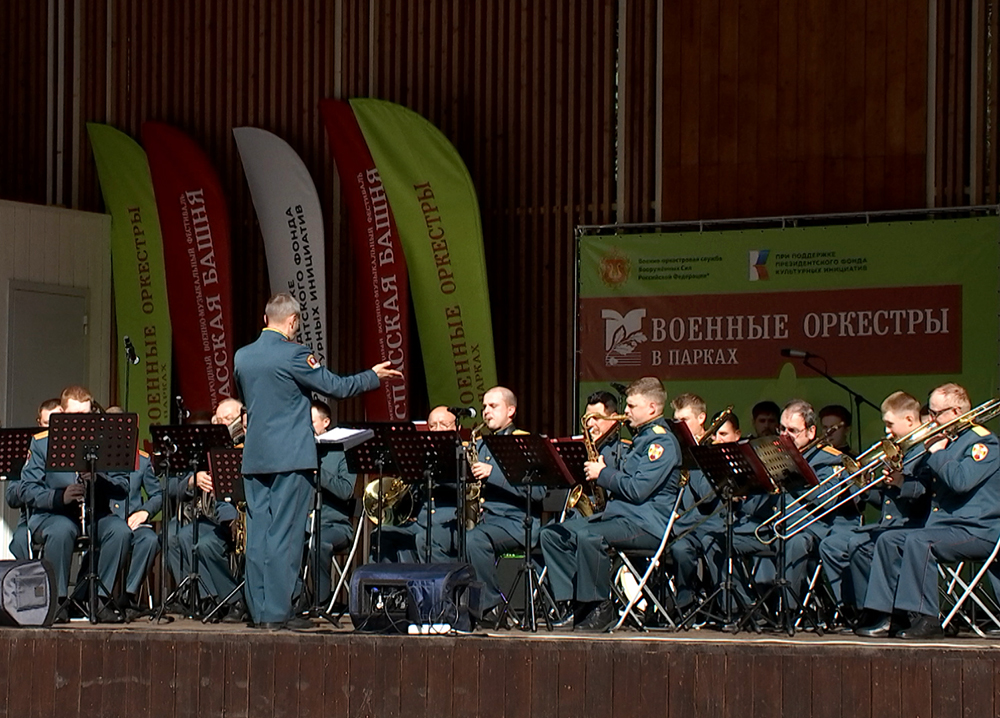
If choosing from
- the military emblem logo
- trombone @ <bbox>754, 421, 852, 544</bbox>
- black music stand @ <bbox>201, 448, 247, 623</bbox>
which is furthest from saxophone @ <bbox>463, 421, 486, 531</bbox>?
the military emblem logo

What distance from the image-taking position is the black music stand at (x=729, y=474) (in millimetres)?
8102

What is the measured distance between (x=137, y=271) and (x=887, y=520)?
6.82m

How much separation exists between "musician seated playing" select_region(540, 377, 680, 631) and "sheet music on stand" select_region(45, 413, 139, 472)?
2263 millimetres

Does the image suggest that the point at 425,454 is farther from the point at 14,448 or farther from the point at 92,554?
the point at 14,448

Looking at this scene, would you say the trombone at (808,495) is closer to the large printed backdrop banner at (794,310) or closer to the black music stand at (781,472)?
the black music stand at (781,472)

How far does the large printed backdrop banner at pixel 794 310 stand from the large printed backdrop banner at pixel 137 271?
3322 millimetres

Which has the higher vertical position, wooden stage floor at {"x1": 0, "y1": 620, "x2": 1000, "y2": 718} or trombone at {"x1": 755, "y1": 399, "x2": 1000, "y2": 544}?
trombone at {"x1": 755, "y1": 399, "x2": 1000, "y2": 544}

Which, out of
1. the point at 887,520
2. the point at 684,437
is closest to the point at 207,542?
the point at 684,437

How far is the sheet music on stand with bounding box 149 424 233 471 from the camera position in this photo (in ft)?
29.6

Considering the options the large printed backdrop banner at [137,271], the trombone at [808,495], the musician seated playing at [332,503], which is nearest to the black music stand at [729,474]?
the trombone at [808,495]

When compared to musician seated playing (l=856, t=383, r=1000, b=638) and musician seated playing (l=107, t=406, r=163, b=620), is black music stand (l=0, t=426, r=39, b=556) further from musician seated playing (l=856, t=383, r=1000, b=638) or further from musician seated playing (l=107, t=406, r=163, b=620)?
musician seated playing (l=856, t=383, r=1000, b=638)

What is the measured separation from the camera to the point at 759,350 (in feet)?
38.0

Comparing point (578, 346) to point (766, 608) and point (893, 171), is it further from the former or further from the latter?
point (766, 608)

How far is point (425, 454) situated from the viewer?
8.70 metres
